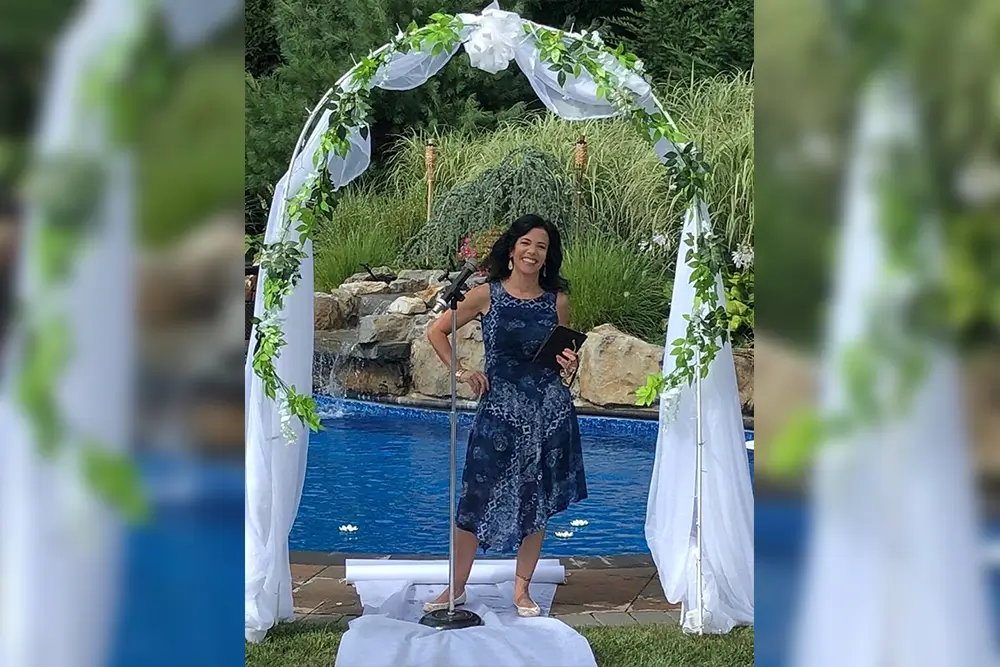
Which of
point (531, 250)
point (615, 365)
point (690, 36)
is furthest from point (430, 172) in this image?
point (531, 250)

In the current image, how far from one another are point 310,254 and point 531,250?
813 millimetres

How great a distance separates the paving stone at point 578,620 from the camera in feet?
12.6

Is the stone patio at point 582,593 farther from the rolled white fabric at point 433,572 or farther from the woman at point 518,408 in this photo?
the woman at point 518,408

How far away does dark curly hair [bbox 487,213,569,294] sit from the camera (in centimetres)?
379

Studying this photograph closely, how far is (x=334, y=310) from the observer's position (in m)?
7.92

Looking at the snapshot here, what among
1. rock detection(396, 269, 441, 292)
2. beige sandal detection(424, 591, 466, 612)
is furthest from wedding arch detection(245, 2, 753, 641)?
rock detection(396, 269, 441, 292)

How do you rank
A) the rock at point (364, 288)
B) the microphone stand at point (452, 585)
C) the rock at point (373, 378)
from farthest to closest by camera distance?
the rock at point (364, 288), the rock at point (373, 378), the microphone stand at point (452, 585)

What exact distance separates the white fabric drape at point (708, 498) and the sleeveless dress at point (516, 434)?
1.32 ft

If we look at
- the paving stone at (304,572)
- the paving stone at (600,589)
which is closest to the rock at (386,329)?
the paving stone at (304,572)

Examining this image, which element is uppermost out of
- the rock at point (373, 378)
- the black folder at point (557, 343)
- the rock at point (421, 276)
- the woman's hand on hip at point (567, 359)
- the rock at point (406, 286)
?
the rock at point (421, 276)

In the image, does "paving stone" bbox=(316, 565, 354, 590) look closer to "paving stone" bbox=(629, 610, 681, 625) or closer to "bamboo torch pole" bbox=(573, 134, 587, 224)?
"paving stone" bbox=(629, 610, 681, 625)
